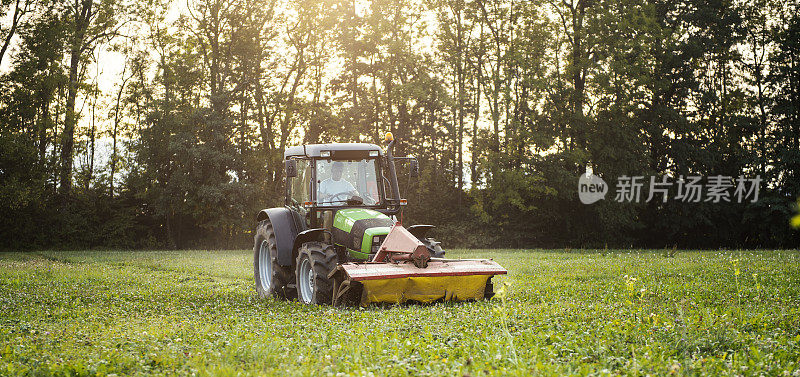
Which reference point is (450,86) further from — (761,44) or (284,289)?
(284,289)

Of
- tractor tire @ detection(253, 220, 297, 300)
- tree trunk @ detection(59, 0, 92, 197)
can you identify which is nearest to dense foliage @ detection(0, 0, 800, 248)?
tree trunk @ detection(59, 0, 92, 197)

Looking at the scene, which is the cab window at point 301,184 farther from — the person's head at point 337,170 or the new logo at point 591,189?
the new logo at point 591,189

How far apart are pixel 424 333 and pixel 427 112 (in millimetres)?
32785

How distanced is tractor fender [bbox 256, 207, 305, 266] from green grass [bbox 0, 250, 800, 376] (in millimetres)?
830

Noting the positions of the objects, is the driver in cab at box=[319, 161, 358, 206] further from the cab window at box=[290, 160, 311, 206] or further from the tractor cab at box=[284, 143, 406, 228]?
the cab window at box=[290, 160, 311, 206]

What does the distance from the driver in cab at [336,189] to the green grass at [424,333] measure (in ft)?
5.99

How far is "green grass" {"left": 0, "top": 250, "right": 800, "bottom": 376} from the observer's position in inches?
230

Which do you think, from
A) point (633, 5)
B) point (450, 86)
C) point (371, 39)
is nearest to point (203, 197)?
point (371, 39)

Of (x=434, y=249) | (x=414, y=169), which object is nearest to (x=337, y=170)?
(x=414, y=169)

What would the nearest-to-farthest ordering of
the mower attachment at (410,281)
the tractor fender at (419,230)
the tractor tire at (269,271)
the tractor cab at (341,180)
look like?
the mower attachment at (410,281) → the tractor cab at (341,180) → the tractor fender at (419,230) → the tractor tire at (269,271)

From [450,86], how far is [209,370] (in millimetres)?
35827

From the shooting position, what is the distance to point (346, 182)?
1184 cm

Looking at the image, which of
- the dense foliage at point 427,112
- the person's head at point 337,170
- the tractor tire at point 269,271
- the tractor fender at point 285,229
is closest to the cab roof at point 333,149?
the person's head at point 337,170

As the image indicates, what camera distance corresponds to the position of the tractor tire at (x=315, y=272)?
1015 cm
